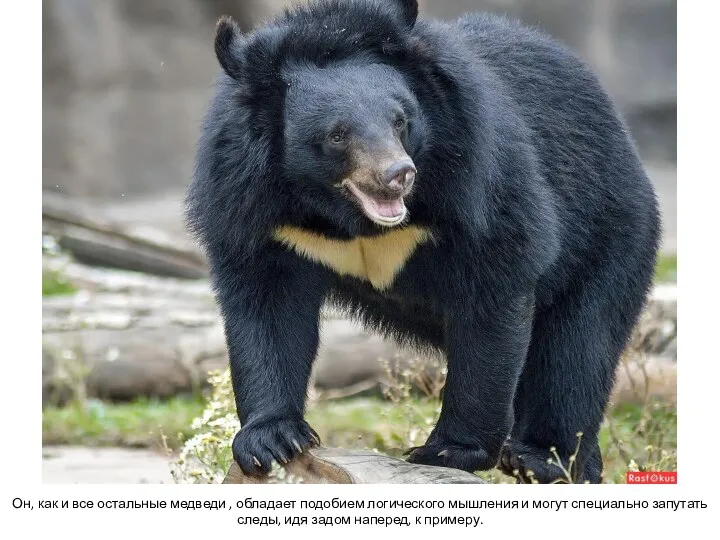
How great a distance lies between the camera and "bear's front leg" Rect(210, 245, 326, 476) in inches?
→ 153

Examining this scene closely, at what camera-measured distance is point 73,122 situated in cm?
1341

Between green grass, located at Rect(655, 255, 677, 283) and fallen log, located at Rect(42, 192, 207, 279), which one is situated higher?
green grass, located at Rect(655, 255, 677, 283)

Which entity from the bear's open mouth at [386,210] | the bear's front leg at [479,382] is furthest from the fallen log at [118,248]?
the bear's open mouth at [386,210]

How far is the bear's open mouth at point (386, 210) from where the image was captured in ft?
11.4

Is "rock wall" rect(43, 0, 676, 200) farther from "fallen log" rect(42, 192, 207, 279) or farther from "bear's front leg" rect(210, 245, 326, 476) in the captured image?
"bear's front leg" rect(210, 245, 326, 476)

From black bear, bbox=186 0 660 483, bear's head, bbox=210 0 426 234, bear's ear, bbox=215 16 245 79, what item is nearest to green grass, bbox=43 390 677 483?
black bear, bbox=186 0 660 483

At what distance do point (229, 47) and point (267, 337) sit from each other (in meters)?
1.03

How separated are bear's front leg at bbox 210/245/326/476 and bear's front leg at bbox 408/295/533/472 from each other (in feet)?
1.72

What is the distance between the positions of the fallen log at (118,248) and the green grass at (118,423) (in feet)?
6.02

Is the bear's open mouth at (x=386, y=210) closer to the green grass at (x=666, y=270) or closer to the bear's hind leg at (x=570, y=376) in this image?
the bear's hind leg at (x=570, y=376)

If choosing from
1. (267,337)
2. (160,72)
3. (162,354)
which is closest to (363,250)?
(267,337)

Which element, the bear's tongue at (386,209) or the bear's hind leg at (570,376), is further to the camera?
the bear's hind leg at (570,376)
